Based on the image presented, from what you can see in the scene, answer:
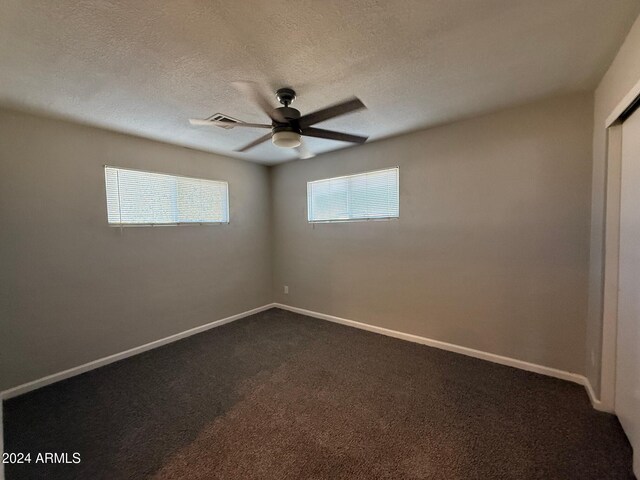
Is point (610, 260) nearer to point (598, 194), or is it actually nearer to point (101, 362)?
point (598, 194)

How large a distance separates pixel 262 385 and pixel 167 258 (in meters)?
1.91

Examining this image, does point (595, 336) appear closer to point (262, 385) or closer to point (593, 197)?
point (593, 197)

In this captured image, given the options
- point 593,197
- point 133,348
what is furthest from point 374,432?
point 133,348

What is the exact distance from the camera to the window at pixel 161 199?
2740mm

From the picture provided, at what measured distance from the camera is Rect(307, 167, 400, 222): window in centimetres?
311

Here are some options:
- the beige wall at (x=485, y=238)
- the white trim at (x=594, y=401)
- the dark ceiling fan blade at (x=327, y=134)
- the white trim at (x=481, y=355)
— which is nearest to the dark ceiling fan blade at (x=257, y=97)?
the dark ceiling fan blade at (x=327, y=134)

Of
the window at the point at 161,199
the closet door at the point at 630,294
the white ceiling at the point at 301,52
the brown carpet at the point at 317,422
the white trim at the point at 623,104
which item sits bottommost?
the brown carpet at the point at 317,422

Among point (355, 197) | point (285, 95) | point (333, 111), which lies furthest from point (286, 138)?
point (355, 197)

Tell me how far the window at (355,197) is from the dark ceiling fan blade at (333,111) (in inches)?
59.1

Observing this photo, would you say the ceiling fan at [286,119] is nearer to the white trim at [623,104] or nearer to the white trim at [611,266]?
the white trim at [623,104]

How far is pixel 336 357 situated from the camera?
105 inches

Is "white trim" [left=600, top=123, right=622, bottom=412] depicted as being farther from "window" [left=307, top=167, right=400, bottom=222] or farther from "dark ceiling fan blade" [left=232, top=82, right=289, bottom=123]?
"dark ceiling fan blade" [left=232, top=82, right=289, bottom=123]


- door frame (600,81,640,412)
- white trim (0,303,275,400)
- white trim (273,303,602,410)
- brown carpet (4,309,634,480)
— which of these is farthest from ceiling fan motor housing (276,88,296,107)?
white trim (0,303,275,400)

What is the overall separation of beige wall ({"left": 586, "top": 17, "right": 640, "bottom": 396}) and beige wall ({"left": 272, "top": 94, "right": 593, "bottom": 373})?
94 mm
